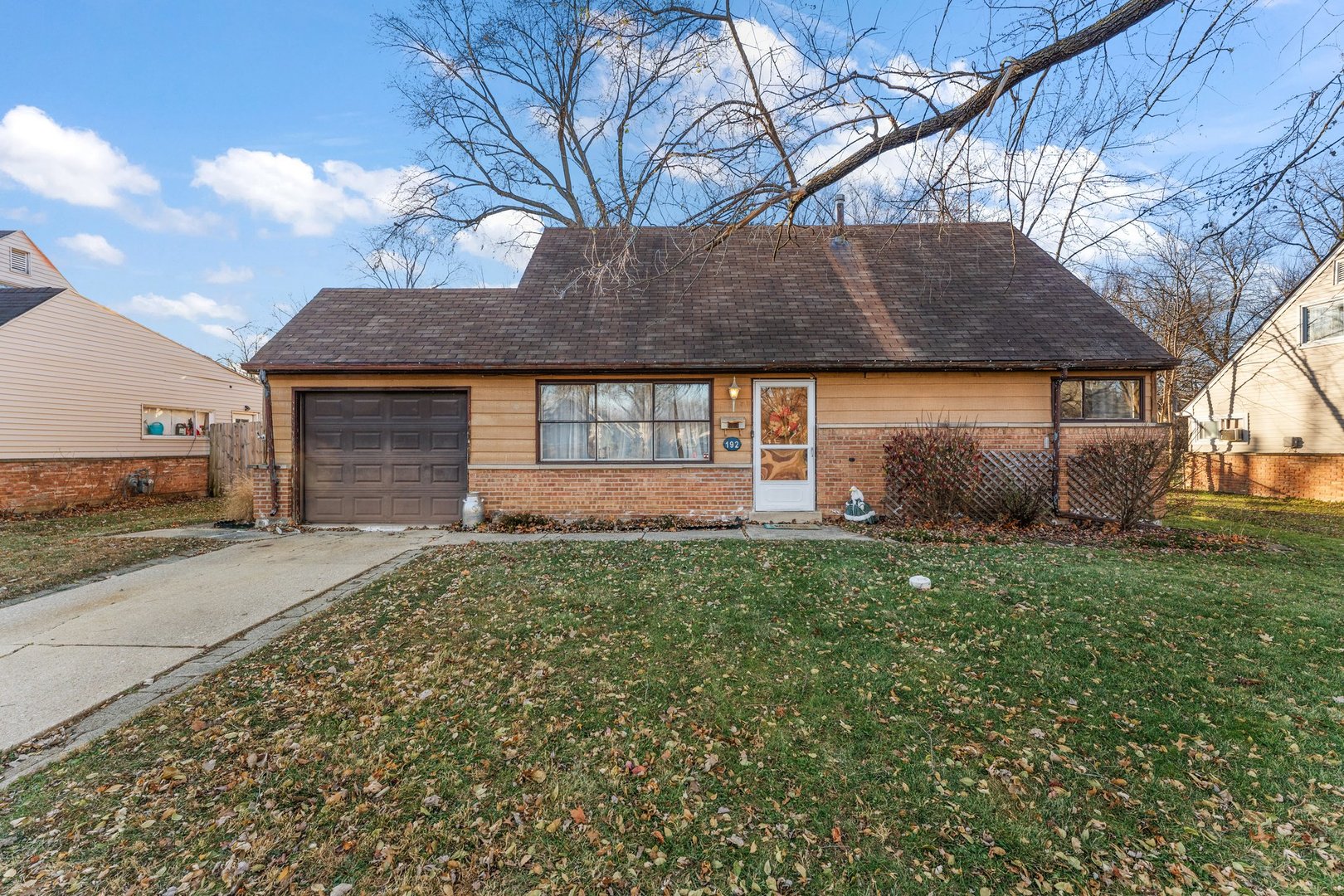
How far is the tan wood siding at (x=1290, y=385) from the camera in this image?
14250 millimetres

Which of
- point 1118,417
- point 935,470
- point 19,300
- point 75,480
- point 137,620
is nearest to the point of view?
point 137,620

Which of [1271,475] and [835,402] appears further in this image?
[1271,475]

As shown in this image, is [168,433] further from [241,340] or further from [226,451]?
[241,340]

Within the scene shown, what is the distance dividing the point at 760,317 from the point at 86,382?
15527 mm

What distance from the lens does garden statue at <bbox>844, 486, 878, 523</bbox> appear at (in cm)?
840

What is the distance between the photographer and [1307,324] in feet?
48.9

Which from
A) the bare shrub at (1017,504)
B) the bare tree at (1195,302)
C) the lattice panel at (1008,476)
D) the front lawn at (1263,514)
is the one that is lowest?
the front lawn at (1263,514)

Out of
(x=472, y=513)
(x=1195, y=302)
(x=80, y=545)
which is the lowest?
(x=80, y=545)

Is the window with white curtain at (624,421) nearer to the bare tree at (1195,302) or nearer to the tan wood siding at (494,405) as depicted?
the tan wood siding at (494,405)

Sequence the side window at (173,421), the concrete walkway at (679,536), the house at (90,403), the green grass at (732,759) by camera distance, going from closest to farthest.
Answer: the green grass at (732,759) < the concrete walkway at (679,536) < the house at (90,403) < the side window at (173,421)

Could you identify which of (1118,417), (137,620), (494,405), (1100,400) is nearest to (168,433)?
(494,405)

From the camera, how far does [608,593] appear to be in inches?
194

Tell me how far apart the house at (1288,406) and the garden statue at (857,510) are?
11402 millimetres

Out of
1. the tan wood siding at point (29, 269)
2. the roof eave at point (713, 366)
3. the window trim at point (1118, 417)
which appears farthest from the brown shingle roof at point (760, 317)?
the tan wood siding at point (29, 269)
